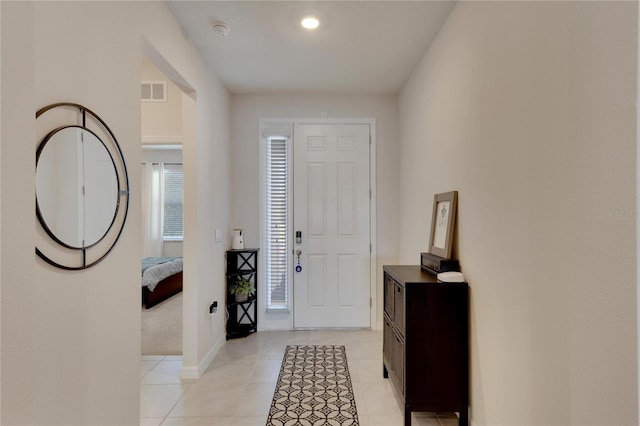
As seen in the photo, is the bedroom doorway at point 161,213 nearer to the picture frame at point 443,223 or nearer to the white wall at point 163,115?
the white wall at point 163,115

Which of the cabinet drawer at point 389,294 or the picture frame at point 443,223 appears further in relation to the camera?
the cabinet drawer at point 389,294

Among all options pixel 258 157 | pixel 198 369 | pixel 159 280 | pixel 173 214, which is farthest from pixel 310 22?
pixel 173 214

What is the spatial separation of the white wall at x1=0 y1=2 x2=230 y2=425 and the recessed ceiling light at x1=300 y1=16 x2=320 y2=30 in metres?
0.90

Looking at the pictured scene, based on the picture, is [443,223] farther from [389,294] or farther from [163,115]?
[163,115]

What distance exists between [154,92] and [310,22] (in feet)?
6.44

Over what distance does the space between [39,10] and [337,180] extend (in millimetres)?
2897

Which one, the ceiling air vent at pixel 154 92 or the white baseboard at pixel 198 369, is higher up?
the ceiling air vent at pixel 154 92

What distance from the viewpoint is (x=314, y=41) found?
261 centimetres

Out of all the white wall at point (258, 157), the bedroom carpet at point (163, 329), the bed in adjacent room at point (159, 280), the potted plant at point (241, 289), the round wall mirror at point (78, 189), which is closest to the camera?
the round wall mirror at point (78, 189)

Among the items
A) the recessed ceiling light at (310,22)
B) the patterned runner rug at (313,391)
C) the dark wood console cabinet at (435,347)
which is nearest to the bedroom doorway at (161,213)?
the recessed ceiling light at (310,22)

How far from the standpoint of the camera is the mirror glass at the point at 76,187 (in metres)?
1.18

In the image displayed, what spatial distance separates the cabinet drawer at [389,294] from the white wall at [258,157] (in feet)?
3.92

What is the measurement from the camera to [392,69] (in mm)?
3127

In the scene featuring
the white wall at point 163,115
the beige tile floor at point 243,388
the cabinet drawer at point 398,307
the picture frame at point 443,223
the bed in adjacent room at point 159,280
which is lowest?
the beige tile floor at point 243,388
